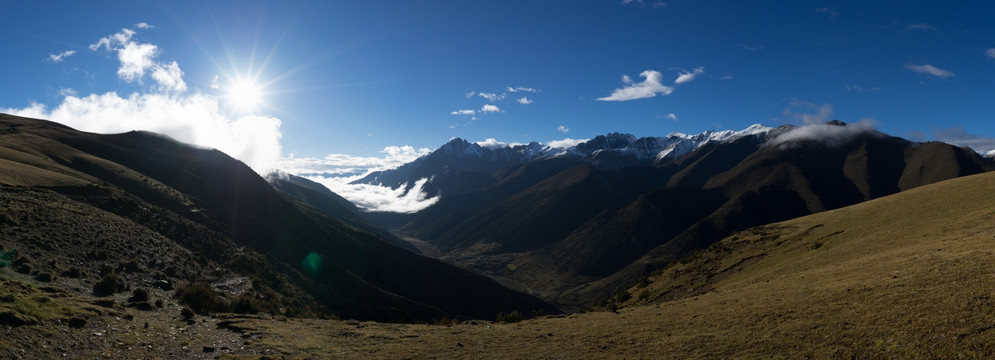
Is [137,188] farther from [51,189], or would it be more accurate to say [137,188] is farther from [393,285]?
[393,285]

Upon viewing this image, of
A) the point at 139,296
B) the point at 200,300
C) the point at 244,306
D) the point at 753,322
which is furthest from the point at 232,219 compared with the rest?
the point at 753,322

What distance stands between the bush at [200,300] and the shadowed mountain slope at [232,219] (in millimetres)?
19779

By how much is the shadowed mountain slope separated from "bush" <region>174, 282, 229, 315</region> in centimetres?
1978

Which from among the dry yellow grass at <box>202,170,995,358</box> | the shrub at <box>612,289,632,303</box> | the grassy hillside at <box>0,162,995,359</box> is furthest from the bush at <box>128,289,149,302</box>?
the shrub at <box>612,289,632,303</box>

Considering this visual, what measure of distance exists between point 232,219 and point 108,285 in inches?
2232

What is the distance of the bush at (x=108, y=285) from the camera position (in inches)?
1120

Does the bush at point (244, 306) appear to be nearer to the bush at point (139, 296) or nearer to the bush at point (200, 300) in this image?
the bush at point (200, 300)

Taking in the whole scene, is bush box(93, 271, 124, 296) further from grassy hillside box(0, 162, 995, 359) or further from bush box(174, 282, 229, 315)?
bush box(174, 282, 229, 315)

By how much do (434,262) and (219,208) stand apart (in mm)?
78381

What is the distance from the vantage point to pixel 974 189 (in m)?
37.8

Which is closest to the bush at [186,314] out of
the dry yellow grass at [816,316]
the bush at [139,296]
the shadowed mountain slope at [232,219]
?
the dry yellow grass at [816,316]

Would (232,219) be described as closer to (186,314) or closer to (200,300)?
(200,300)

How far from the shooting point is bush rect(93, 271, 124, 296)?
93.3 feet

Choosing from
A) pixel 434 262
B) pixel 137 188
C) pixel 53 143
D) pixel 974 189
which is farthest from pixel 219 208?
pixel 974 189
